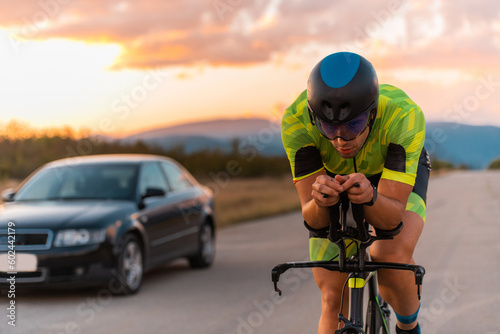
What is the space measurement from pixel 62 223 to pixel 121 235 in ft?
2.11

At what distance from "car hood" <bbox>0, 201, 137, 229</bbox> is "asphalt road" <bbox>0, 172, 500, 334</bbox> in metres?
0.82

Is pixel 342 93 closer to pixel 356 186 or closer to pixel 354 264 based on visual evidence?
pixel 356 186

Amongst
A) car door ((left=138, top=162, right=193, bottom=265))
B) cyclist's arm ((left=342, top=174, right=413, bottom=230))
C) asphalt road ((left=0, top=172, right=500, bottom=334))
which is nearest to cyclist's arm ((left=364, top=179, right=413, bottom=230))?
cyclist's arm ((left=342, top=174, right=413, bottom=230))

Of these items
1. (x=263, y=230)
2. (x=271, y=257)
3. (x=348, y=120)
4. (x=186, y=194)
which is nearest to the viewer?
(x=348, y=120)

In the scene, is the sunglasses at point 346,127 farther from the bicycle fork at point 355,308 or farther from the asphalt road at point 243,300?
the asphalt road at point 243,300

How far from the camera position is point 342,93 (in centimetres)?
319

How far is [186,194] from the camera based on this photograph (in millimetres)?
10820

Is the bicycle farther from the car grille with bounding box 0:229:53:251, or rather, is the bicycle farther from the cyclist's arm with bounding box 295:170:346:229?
the car grille with bounding box 0:229:53:251

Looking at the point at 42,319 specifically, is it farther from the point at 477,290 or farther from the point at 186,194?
the point at 477,290

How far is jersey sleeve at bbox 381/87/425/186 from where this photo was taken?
3.68 meters

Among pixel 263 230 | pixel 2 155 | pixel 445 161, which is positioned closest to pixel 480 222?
pixel 263 230

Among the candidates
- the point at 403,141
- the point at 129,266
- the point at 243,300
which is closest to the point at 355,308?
the point at 403,141

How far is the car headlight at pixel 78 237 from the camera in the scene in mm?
8391

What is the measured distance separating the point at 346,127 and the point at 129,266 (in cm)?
598
